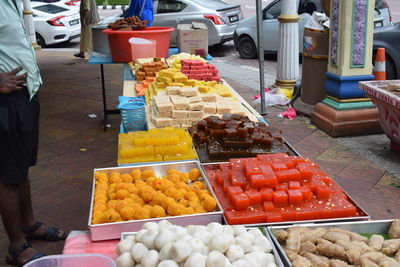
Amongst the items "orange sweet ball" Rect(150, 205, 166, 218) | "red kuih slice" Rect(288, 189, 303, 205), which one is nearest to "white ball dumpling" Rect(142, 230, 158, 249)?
"orange sweet ball" Rect(150, 205, 166, 218)

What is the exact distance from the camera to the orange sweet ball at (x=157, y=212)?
2383mm

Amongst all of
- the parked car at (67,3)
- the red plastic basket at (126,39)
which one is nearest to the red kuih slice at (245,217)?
the red plastic basket at (126,39)

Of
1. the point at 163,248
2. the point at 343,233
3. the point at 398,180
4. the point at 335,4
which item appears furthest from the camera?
the point at 335,4

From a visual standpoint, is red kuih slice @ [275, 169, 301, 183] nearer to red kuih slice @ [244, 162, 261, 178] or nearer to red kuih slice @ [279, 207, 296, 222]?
red kuih slice @ [244, 162, 261, 178]

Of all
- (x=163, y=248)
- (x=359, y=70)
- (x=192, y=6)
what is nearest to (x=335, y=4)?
(x=359, y=70)

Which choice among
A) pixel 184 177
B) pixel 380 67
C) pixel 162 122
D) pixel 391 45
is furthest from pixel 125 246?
pixel 391 45

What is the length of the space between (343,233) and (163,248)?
92cm

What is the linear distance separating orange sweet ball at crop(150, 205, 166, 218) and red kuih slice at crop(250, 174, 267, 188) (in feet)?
1.71

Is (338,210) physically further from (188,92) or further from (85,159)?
(85,159)

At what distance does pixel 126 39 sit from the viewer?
19.2 ft

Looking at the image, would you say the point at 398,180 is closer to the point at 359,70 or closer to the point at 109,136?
the point at 359,70

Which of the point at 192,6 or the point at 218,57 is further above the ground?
the point at 192,6

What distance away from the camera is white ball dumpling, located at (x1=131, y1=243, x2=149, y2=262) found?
190cm

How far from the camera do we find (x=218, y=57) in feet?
40.0
